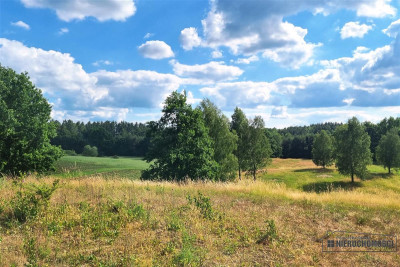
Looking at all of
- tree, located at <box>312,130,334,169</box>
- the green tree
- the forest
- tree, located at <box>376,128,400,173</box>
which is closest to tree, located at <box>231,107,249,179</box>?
the green tree

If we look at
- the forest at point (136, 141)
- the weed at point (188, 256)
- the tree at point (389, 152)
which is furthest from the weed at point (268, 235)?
the forest at point (136, 141)

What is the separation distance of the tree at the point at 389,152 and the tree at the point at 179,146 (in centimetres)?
4492

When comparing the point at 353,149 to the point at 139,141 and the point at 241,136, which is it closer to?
the point at 241,136

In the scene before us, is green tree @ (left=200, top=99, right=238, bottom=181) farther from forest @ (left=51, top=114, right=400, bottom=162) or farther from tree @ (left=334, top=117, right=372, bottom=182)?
forest @ (left=51, top=114, right=400, bottom=162)

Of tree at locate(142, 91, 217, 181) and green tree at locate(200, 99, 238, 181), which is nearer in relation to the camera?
tree at locate(142, 91, 217, 181)

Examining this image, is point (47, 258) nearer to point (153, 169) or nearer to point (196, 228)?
point (196, 228)

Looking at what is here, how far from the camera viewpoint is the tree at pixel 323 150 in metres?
60.1

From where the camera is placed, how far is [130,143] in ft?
421

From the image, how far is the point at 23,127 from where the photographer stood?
24453mm

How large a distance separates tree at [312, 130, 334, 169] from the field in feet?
176

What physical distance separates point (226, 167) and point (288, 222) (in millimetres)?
24428

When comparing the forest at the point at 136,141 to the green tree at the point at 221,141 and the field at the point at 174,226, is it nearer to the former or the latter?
the green tree at the point at 221,141

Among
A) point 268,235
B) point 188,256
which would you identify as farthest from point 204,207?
point 188,256

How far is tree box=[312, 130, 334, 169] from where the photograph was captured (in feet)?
197
